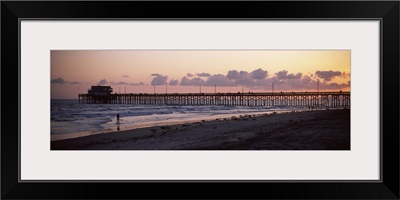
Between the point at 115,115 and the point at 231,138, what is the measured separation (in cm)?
122

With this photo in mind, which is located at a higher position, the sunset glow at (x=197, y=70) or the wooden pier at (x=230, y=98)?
the sunset glow at (x=197, y=70)

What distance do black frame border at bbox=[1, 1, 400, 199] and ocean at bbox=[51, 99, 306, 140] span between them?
1.41ft

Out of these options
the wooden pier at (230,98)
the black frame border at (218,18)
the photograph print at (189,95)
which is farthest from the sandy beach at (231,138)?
the black frame border at (218,18)

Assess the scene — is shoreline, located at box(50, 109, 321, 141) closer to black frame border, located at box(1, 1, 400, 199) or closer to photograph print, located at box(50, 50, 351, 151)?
photograph print, located at box(50, 50, 351, 151)

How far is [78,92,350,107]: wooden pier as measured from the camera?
4715 millimetres

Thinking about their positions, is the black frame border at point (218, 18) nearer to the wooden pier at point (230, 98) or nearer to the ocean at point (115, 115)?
the ocean at point (115, 115)

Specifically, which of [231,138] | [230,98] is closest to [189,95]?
[230,98]

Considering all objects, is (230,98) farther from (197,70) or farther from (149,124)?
(149,124)

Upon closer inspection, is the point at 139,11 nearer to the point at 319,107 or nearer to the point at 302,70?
the point at 302,70

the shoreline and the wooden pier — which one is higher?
the wooden pier

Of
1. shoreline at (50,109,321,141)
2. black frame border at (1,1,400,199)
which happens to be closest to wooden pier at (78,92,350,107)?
shoreline at (50,109,321,141)

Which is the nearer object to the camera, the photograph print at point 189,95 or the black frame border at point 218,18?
the black frame border at point 218,18

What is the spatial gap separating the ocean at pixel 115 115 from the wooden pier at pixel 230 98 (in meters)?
0.05

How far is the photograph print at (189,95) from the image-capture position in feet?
14.9
